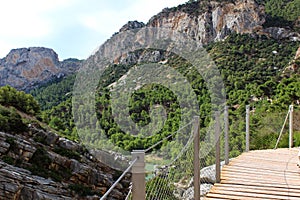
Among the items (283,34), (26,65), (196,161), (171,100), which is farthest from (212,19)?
(26,65)

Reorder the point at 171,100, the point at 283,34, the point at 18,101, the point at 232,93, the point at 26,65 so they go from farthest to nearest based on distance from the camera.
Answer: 1. the point at 26,65
2. the point at 283,34
3. the point at 18,101
4. the point at 232,93
5. the point at 171,100

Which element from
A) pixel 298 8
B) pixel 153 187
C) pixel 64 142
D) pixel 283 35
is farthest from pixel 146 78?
pixel 298 8

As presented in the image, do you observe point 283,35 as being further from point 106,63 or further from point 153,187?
point 153,187

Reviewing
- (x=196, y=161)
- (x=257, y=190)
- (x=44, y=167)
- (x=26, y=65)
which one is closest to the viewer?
(x=196, y=161)

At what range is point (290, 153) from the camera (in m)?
4.88

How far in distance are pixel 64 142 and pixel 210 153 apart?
14.3 metres

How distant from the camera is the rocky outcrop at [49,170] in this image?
40.4 feet

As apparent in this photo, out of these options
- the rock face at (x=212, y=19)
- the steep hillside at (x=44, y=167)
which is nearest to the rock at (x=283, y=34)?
the rock face at (x=212, y=19)

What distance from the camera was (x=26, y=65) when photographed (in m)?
55.2

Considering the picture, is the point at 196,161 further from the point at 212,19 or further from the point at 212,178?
the point at 212,19

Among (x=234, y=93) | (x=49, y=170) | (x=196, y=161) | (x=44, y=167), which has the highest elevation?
(x=234, y=93)

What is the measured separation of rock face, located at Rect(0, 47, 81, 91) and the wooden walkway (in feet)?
155

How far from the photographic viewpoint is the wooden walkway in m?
2.63

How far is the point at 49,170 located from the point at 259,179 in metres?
12.9
